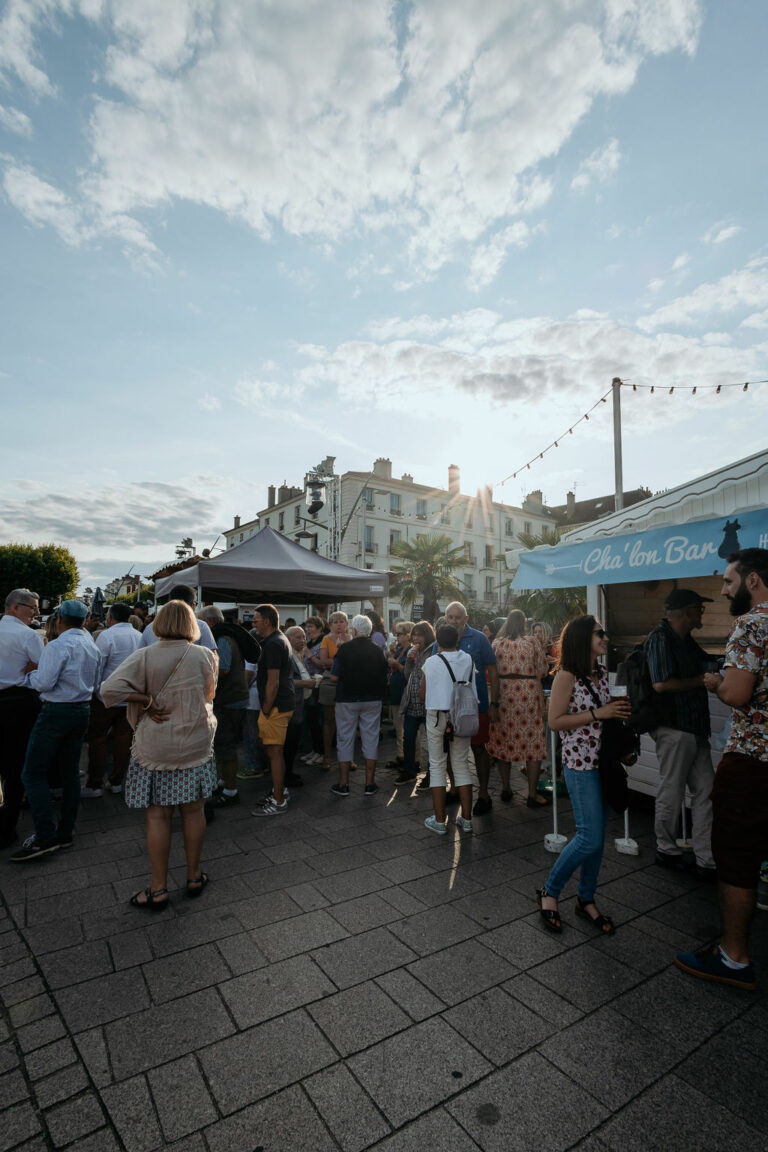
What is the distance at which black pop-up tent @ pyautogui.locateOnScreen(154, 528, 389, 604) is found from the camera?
8.04 meters

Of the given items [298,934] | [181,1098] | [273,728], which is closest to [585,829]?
[298,934]

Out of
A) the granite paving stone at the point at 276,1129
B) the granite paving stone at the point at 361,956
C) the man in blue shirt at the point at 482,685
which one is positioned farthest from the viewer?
the man in blue shirt at the point at 482,685

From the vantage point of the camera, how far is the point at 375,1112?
78.5 inches

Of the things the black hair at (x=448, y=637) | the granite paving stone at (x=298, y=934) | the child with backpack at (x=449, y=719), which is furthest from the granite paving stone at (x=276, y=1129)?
the black hair at (x=448, y=637)

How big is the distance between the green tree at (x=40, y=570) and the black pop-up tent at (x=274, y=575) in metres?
33.4

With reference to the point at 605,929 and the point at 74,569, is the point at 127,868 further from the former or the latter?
the point at 74,569

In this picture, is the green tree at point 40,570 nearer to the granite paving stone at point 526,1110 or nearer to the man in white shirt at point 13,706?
the man in white shirt at point 13,706

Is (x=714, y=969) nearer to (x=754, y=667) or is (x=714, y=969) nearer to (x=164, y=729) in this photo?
(x=754, y=667)

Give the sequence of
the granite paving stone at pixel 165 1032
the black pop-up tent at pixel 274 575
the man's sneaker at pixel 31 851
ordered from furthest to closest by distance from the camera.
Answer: the black pop-up tent at pixel 274 575
the man's sneaker at pixel 31 851
the granite paving stone at pixel 165 1032

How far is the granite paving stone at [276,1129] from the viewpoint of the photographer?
6.09ft

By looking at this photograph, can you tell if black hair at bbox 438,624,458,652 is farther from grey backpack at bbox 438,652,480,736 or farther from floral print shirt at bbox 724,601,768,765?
floral print shirt at bbox 724,601,768,765

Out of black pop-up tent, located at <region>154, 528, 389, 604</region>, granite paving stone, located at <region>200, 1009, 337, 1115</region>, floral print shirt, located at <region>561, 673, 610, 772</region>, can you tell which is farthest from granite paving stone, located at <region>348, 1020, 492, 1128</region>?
black pop-up tent, located at <region>154, 528, 389, 604</region>

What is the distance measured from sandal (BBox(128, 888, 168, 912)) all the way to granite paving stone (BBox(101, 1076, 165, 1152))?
136 cm

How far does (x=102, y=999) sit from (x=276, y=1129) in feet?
3.75
